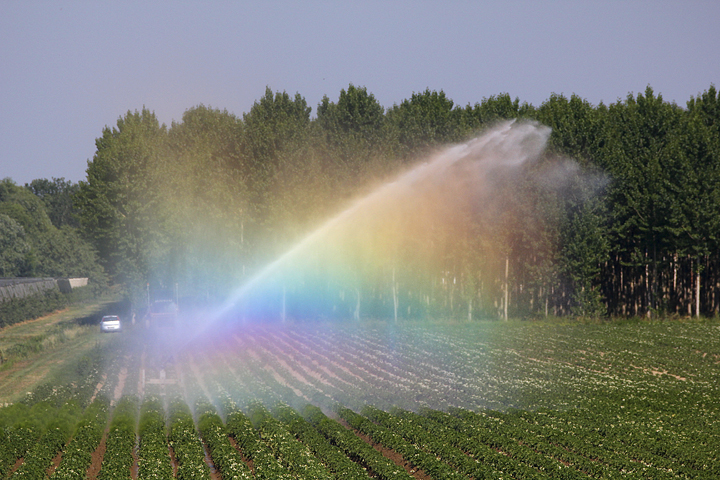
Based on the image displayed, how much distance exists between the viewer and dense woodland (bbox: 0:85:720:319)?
60156mm

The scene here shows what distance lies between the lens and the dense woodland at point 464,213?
197 ft

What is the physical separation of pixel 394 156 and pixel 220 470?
173ft

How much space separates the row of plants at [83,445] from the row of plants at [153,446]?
1.37 meters

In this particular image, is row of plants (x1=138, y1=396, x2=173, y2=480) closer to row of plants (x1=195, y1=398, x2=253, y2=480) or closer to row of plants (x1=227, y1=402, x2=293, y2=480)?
row of plants (x1=195, y1=398, x2=253, y2=480)

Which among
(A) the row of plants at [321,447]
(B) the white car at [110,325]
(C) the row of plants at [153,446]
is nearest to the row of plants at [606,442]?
(A) the row of plants at [321,447]

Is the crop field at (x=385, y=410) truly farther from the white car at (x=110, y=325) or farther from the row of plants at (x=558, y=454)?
the white car at (x=110, y=325)

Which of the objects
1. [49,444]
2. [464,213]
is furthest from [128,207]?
[49,444]

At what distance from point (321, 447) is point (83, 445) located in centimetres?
723

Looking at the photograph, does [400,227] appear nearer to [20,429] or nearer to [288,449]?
[20,429]

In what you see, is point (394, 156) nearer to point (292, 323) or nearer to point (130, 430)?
point (292, 323)

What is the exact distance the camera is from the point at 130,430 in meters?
22.4

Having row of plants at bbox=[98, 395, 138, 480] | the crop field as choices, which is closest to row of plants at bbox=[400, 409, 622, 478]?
the crop field

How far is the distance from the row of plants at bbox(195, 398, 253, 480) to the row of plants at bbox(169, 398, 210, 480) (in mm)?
354

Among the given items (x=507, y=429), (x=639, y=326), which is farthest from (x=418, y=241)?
(x=507, y=429)
